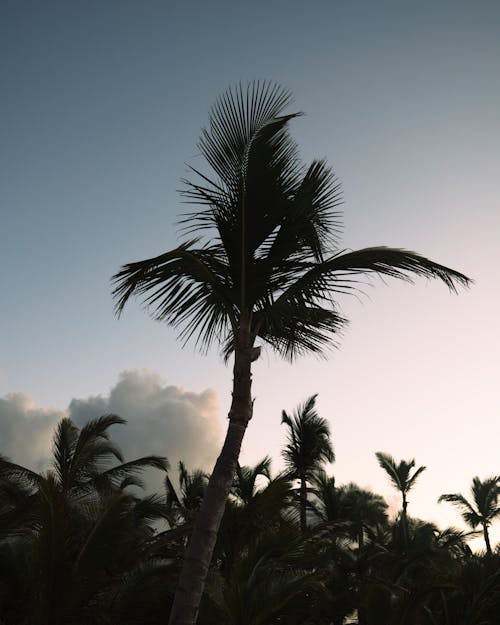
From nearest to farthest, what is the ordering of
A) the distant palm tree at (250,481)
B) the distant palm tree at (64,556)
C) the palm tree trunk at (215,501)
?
the palm tree trunk at (215,501) < the distant palm tree at (64,556) < the distant palm tree at (250,481)

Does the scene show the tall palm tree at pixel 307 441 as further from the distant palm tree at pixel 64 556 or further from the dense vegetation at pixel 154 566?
the distant palm tree at pixel 64 556

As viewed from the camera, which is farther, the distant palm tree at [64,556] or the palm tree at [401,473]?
the palm tree at [401,473]

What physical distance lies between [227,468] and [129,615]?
148 inches

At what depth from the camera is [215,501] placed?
4953mm

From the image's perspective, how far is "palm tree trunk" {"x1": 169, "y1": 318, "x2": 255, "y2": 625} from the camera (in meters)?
4.51

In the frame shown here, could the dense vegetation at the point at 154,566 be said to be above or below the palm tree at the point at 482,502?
below

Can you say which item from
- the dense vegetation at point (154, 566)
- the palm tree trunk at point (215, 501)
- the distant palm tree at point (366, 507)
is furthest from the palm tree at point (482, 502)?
the palm tree trunk at point (215, 501)

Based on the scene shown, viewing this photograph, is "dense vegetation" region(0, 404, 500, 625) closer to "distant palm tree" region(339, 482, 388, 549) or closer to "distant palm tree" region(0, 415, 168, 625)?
"distant palm tree" region(0, 415, 168, 625)

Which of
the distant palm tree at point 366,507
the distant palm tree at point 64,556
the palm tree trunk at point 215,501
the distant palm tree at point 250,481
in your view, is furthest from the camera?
the distant palm tree at point 366,507

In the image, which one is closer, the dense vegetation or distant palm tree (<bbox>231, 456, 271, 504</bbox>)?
the dense vegetation

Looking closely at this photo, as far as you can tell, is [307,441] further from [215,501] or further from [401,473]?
[215,501]

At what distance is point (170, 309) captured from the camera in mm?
6285

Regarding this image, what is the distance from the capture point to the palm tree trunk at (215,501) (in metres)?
4.51

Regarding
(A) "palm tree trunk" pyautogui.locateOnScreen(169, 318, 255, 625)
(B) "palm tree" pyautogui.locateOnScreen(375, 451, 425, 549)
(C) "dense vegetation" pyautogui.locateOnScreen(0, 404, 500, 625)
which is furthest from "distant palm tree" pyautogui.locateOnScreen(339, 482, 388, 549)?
(A) "palm tree trunk" pyautogui.locateOnScreen(169, 318, 255, 625)
